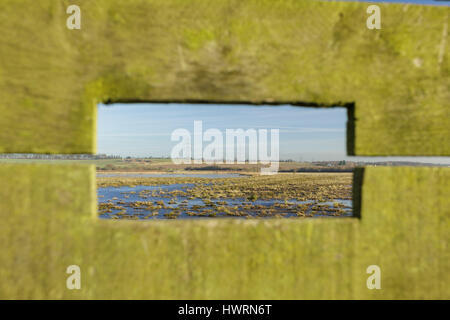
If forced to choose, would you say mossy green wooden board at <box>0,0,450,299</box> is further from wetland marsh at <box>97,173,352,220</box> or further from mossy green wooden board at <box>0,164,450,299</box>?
wetland marsh at <box>97,173,352,220</box>

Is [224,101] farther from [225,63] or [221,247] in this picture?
[221,247]

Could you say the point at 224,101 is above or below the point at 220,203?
above

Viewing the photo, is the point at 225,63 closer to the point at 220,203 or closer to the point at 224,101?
the point at 224,101

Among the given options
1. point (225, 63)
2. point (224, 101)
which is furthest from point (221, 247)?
point (225, 63)

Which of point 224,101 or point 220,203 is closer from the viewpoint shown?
point 224,101

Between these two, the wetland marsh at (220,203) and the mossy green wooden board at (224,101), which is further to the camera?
the wetland marsh at (220,203)

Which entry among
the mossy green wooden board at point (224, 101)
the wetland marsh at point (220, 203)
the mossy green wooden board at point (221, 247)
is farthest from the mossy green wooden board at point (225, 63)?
the wetland marsh at point (220, 203)

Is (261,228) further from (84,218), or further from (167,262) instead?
(84,218)

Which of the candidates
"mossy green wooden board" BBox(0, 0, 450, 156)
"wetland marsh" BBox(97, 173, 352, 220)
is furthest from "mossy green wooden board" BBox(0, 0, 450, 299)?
"wetland marsh" BBox(97, 173, 352, 220)

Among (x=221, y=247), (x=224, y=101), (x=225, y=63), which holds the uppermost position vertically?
(x=225, y=63)

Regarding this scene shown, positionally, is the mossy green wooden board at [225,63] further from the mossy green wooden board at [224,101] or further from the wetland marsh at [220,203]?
the wetland marsh at [220,203]
